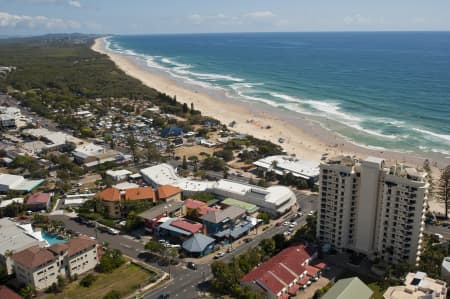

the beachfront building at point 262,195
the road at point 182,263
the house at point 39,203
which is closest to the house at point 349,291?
the road at point 182,263

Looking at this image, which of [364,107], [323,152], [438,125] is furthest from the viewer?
[364,107]

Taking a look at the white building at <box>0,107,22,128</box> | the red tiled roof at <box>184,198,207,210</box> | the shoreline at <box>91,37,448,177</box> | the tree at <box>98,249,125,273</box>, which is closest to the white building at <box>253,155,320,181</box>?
the shoreline at <box>91,37,448,177</box>

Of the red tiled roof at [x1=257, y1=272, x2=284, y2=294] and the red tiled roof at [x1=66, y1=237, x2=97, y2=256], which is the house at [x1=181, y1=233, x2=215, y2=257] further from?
the red tiled roof at [x1=66, y1=237, x2=97, y2=256]

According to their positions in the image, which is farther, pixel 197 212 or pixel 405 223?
pixel 197 212

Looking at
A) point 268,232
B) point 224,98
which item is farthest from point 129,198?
point 224,98

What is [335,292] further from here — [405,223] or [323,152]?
[323,152]

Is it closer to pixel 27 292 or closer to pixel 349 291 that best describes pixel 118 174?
pixel 27 292
